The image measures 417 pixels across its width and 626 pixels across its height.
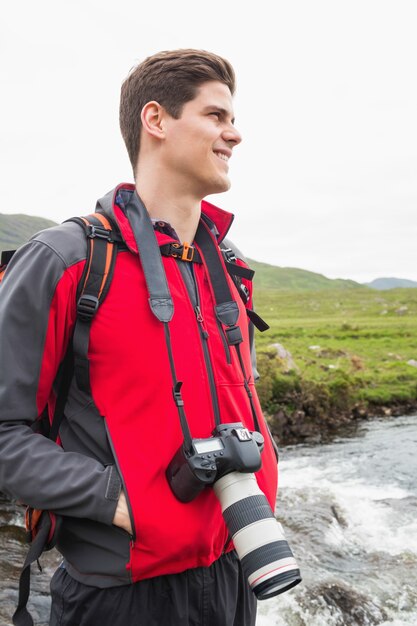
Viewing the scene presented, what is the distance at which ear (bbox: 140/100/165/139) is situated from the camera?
10.9ft

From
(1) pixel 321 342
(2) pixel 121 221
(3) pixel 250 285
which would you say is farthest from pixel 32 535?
(1) pixel 321 342

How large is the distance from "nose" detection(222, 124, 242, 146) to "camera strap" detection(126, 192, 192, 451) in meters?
0.75

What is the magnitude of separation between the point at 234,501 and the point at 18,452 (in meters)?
1.06

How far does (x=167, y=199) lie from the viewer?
336 cm

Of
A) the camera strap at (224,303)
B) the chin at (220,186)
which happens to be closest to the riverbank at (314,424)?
the camera strap at (224,303)

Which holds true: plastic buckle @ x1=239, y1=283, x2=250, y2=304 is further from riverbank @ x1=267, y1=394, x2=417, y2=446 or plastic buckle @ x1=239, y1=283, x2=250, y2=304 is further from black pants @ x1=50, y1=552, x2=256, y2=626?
riverbank @ x1=267, y1=394, x2=417, y2=446

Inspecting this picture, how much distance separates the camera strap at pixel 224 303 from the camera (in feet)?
10.5

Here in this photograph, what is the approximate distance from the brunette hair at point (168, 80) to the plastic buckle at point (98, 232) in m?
0.80

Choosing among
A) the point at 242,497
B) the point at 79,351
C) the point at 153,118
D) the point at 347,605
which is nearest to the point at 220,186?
the point at 153,118

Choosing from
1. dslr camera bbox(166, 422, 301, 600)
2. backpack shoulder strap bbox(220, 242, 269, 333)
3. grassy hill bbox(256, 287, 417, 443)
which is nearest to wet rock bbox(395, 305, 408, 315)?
grassy hill bbox(256, 287, 417, 443)

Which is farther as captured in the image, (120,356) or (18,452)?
(120,356)

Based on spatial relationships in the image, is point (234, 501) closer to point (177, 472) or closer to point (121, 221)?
point (177, 472)

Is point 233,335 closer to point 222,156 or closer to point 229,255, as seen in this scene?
point 229,255

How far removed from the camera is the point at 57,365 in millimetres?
2848
